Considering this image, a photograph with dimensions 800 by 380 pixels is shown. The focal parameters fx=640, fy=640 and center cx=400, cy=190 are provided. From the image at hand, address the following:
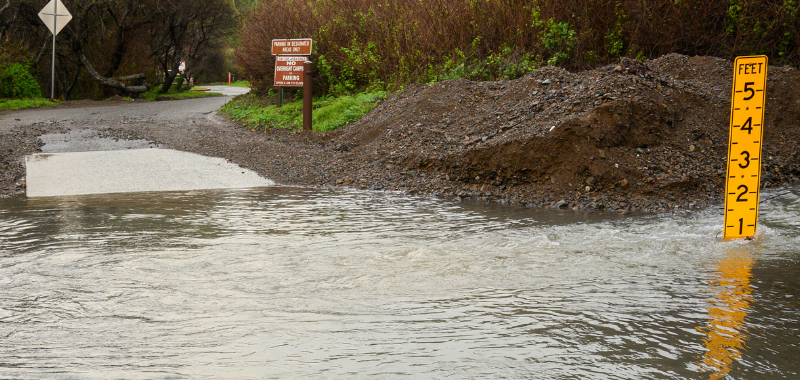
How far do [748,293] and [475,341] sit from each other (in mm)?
2174

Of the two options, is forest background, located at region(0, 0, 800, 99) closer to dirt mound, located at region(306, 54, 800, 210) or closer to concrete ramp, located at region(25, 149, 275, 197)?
dirt mound, located at region(306, 54, 800, 210)

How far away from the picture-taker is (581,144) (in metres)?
8.80

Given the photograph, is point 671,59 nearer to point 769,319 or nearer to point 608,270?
point 608,270

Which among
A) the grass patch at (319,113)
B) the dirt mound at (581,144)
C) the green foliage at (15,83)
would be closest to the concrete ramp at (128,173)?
the dirt mound at (581,144)

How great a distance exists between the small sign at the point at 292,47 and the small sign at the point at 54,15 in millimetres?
11483

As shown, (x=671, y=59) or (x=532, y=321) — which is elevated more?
(x=671, y=59)

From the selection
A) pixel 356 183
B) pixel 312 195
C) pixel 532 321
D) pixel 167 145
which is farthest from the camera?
pixel 167 145

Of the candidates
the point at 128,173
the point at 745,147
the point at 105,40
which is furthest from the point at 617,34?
the point at 105,40

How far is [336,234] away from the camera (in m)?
6.31

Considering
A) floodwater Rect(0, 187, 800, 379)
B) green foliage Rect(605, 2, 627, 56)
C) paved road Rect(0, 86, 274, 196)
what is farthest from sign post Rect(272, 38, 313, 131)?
floodwater Rect(0, 187, 800, 379)

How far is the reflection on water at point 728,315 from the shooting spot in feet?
11.0

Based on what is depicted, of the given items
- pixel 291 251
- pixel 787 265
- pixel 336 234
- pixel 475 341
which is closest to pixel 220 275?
pixel 291 251

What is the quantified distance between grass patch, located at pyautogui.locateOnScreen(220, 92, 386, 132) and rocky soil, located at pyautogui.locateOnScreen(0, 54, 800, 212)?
5.56 ft

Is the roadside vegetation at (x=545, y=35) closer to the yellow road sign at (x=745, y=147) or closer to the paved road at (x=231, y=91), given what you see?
the yellow road sign at (x=745, y=147)
